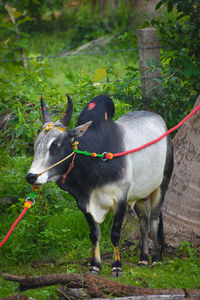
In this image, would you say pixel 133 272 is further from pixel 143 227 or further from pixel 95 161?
pixel 95 161

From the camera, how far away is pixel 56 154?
12.5 ft

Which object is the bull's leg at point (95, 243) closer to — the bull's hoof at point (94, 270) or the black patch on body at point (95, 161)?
the bull's hoof at point (94, 270)

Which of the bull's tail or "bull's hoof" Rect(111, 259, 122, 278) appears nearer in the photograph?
"bull's hoof" Rect(111, 259, 122, 278)

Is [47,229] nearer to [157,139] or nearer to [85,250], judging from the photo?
[85,250]

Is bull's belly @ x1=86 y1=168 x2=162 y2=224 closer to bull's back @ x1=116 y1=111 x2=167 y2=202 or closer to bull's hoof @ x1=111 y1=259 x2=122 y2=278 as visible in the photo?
bull's back @ x1=116 y1=111 x2=167 y2=202

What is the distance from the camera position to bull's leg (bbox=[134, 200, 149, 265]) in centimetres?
474

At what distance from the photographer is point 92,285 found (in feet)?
12.5

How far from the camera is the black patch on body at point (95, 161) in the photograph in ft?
13.1

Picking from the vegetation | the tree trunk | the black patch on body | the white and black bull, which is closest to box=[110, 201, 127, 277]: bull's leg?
the white and black bull

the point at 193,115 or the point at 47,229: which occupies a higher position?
the point at 193,115

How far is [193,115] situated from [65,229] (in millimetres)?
1848

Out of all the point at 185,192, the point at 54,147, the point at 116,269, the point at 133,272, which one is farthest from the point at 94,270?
the point at 185,192

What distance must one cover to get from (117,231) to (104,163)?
24.8 inches

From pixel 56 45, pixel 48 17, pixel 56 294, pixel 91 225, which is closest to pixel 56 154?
pixel 91 225
